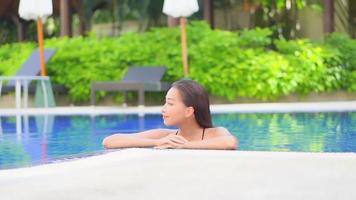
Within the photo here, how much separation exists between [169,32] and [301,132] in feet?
Answer: 25.8

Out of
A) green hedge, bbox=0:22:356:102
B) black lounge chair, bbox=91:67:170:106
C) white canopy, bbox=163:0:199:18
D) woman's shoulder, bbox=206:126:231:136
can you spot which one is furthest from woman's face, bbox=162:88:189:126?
green hedge, bbox=0:22:356:102

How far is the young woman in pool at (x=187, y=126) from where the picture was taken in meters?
3.90

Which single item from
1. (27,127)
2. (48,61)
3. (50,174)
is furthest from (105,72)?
(50,174)

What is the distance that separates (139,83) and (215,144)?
337 inches

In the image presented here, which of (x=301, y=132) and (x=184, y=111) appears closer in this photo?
(x=184, y=111)

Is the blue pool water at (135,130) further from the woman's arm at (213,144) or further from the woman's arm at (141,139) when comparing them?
the woman's arm at (213,144)

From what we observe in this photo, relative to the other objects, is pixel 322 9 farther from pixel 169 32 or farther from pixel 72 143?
pixel 72 143

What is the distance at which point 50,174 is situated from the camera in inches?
117

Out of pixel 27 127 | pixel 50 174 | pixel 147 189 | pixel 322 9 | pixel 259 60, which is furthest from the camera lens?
pixel 322 9

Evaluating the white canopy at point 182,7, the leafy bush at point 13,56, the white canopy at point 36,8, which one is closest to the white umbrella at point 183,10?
the white canopy at point 182,7

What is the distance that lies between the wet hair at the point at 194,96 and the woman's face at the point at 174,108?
24 mm

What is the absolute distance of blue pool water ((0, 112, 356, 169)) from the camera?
552cm

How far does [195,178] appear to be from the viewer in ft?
9.60

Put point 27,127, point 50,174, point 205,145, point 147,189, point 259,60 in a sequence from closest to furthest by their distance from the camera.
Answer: point 147,189, point 50,174, point 205,145, point 27,127, point 259,60
